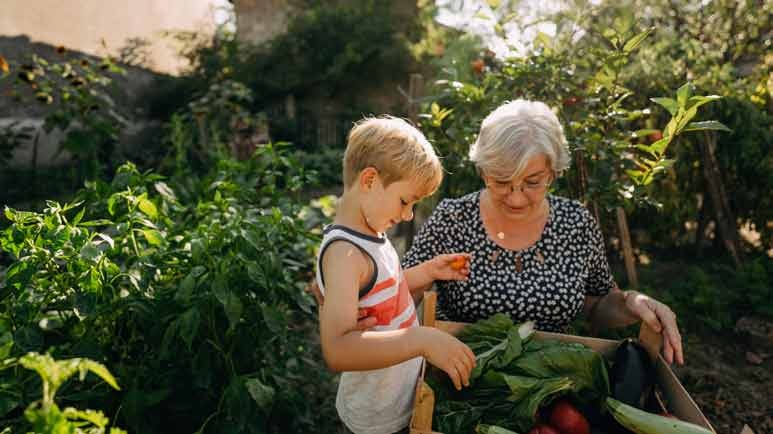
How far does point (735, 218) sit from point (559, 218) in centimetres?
266

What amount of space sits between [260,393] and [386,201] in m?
→ 0.81

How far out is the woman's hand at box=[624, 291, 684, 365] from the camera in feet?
4.98

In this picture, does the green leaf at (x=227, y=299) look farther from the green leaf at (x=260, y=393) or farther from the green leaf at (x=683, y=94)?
the green leaf at (x=683, y=94)

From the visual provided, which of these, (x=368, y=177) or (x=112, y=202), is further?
(x=112, y=202)

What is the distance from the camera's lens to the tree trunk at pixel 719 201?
3621mm

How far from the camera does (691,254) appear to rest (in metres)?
4.27

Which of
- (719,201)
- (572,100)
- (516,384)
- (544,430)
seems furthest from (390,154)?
(719,201)

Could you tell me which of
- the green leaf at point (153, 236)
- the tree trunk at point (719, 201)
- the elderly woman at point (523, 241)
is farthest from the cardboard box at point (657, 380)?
the tree trunk at point (719, 201)

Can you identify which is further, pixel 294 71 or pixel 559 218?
pixel 294 71

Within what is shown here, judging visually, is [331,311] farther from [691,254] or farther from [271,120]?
[271,120]

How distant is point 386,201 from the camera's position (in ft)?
4.42

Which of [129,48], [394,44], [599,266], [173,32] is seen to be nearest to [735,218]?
[599,266]

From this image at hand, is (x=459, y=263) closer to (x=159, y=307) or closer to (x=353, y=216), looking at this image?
(x=353, y=216)

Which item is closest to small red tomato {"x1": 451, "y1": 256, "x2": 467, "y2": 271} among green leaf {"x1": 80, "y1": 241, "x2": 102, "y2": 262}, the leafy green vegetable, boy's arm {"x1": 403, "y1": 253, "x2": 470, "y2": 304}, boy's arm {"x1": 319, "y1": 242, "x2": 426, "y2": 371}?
boy's arm {"x1": 403, "y1": 253, "x2": 470, "y2": 304}
